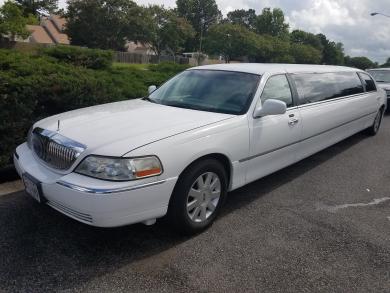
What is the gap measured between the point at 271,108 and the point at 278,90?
69 centimetres

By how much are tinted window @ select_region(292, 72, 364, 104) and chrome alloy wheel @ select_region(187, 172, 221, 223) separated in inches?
74.2

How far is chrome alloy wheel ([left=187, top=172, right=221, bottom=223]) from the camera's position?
3.32 meters

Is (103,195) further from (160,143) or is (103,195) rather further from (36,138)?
(36,138)

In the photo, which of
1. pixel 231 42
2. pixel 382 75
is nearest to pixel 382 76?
pixel 382 75

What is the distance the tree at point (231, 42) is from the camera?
64250mm

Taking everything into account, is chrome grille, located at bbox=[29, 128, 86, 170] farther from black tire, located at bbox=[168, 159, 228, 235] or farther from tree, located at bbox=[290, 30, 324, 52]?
tree, located at bbox=[290, 30, 324, 52]

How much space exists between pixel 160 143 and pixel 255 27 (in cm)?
9455

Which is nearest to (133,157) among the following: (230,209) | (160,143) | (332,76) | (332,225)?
(160,143)

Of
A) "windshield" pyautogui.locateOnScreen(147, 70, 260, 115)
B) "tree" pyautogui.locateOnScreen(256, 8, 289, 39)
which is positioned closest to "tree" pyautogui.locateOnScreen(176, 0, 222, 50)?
"tree" pyautogui.locateOnScreen(256, 8, 289, 39)

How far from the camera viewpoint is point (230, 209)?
159 inches

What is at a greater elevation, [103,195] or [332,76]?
[332,76]

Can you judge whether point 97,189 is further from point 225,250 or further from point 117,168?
point 225,250

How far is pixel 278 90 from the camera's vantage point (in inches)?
172

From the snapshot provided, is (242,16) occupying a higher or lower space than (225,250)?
higher
